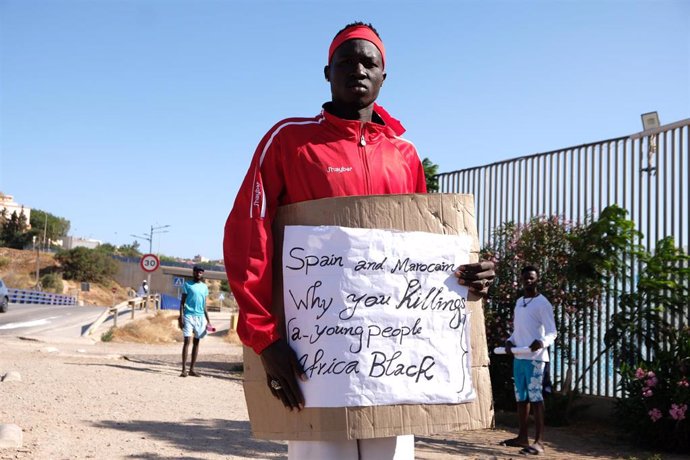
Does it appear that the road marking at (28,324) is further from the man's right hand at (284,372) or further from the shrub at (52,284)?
the shrub at (52,284)

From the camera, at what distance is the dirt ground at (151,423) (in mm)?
5914

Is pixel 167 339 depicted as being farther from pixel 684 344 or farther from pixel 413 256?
pixel 413 256

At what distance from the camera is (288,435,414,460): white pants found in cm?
224

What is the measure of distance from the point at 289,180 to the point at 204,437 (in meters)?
4.89

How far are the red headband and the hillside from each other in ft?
205

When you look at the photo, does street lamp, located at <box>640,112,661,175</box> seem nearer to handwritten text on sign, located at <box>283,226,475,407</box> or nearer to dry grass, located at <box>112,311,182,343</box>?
handwritten text on sign, located at <box>283,226,475,407</box>

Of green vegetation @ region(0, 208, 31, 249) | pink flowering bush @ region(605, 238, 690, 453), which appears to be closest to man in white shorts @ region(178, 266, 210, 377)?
pink flowering bush @ region(605, 238, 690, 453)

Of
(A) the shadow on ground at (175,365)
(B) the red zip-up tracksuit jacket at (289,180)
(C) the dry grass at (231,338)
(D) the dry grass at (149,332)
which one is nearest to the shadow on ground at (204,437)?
(B) the red zip-up tracksuit jacket at (289,180)

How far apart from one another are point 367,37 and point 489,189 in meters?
8.66

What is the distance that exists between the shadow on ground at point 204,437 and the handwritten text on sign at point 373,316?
3.96 metres

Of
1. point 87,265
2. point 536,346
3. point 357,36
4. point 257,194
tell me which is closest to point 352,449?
point 257,194

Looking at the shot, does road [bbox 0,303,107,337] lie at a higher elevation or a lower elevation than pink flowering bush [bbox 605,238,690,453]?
lower

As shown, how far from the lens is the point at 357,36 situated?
2410 mm

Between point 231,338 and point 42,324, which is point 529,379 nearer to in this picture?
point 231,338
